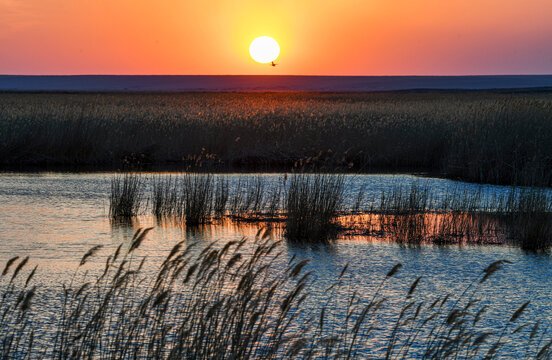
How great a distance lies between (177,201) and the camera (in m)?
10.2

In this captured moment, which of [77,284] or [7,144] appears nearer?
[77,284]

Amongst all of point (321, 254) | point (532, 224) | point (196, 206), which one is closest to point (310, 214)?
point (321, 254)

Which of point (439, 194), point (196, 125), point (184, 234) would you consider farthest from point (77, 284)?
point (196, 125)

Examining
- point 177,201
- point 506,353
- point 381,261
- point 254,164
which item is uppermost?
point 254,164

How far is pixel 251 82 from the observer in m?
161

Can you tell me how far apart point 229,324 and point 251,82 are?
6214 inches

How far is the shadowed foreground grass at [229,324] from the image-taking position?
12.3 feet

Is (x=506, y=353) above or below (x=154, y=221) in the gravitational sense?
below

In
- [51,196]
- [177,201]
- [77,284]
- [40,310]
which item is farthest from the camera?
[51,196]

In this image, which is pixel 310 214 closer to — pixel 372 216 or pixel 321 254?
pixel 321 254

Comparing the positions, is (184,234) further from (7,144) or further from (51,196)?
(7,144)

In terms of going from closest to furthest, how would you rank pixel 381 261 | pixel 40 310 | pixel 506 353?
pixel 506 353, pixel 40 310, pixel 381 261

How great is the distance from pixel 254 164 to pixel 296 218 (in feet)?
29.5

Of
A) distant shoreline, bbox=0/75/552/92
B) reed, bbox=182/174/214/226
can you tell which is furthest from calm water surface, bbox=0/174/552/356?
distant shoreline, bbox=0/75/552/92
